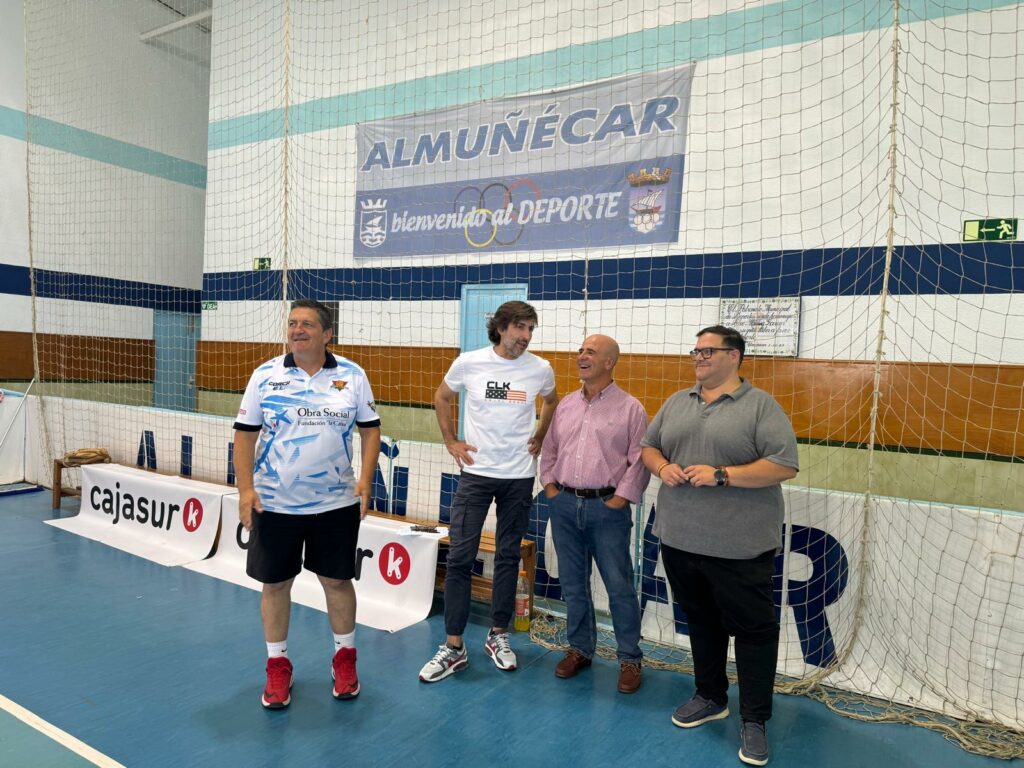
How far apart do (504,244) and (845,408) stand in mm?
3280

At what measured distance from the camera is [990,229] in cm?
430

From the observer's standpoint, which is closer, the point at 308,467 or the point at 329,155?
the point at 308,467

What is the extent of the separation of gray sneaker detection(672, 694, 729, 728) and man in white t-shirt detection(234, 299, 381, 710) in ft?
4.56

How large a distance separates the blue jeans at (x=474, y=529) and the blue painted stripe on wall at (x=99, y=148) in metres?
7.30

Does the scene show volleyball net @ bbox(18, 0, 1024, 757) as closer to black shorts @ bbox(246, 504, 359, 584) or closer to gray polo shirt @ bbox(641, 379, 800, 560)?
gray polo shirt @ bbox(641, 379, 800, 560)

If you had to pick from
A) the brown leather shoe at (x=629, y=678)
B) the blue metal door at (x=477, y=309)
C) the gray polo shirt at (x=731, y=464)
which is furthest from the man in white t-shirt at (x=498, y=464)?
the blue metal door at (x=477, y=309)

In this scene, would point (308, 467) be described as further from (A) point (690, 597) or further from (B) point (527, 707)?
(A) point (690, 597)

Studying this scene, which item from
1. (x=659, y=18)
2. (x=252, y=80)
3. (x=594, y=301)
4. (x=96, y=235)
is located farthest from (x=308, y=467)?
(x=96, y=235)

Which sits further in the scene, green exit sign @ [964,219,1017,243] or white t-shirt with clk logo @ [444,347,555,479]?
green exit sign @ [964,219,1017,243]

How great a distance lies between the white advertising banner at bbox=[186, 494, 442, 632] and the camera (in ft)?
12.1

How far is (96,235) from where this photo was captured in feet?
28.9

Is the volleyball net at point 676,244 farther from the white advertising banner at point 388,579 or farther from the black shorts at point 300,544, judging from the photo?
the black shorts at point 300,544

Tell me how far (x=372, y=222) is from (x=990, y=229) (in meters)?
5.48

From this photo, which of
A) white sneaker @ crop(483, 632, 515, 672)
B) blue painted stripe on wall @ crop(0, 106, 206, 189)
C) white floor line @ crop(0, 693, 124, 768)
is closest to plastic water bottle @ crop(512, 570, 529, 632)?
white sneaker @ crop(483, 632, 515, 672)
